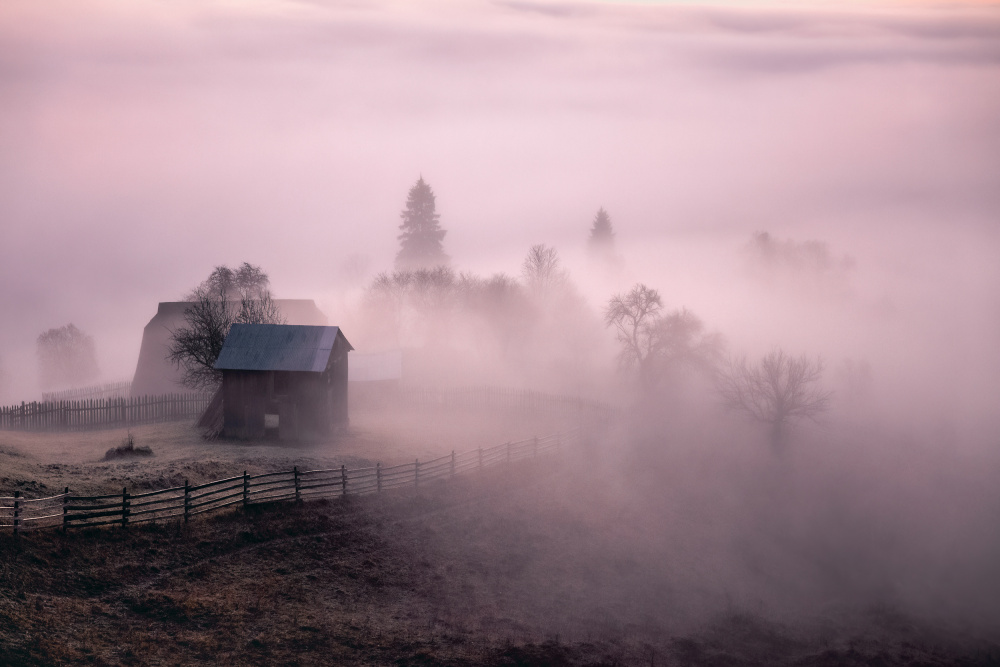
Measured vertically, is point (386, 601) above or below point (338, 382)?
below

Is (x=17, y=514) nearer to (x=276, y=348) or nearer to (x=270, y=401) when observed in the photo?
(x=270, y=401)

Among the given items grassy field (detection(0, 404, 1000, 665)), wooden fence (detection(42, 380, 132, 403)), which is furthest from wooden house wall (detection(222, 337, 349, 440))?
wooden fence (detection(42, 380, 132, 403))

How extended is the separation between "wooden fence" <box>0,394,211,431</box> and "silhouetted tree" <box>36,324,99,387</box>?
64914 millimetres

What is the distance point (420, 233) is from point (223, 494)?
232 ft

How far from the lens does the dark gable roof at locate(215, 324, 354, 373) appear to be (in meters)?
39.4

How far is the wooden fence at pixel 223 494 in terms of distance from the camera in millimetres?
21906

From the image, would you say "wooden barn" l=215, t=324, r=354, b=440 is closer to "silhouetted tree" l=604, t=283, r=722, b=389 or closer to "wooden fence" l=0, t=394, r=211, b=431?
"wooden fence" l=0, t=394, r=211, b=431

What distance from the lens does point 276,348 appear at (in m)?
40.2

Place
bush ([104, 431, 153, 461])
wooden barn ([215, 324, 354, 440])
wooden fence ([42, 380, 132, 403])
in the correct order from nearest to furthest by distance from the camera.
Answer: bush ([104, 431, 153, 461]) < wooden barn ([215, 324, 354, 440]) < wooden fence ([42, 380, 132, 403])

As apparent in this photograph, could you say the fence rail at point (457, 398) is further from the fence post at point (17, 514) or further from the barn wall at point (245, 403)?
the fence post at point (17, 514)

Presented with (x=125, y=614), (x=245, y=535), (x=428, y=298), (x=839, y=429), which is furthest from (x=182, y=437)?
(x=839, y=429)

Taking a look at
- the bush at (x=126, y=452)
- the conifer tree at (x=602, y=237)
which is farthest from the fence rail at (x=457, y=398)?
the conifer tree at (x=602, y=237)

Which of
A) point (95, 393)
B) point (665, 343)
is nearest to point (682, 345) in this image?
point (665, 343)

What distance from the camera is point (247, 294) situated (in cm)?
7762
